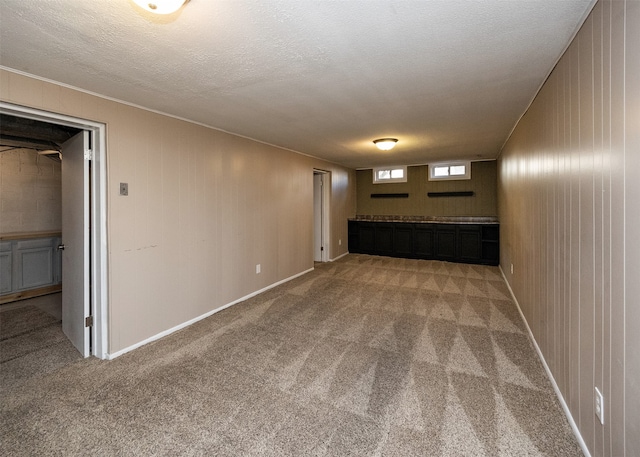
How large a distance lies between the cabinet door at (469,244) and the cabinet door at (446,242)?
123 mm

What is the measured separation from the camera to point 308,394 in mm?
1990

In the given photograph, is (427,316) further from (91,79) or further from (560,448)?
(91,79)

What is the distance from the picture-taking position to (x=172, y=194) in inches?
119

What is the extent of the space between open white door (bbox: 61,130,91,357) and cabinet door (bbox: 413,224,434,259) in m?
6.04

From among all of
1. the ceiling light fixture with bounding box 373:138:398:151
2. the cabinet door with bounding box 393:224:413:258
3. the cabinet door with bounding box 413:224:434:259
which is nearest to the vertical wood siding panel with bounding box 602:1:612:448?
the ceiling light fixture with bounding box 373:138:398:151

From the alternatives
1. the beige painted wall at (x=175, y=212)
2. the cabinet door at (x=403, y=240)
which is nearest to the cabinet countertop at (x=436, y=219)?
the cabinet door at (x=403, y=240)

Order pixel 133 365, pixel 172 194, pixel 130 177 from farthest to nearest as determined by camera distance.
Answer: pixel 172 194, pixel 130 177, pixel 133 365

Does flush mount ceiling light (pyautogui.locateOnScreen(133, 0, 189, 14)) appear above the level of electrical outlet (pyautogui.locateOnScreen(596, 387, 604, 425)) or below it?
above

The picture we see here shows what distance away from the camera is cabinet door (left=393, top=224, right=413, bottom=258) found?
6.79 meters

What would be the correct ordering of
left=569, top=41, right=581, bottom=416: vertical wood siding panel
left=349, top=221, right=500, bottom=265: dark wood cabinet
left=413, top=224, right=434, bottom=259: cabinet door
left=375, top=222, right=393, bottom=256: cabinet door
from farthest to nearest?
1. left=375, top=222, right=393, bottom=256: cabinet door
2. left=413, top=224, right=434, bottom=259: cabinet door
3. left=349, top=221, right=500, bottom=265: dark wood cabinet
4. left=569, top=41, right=581, bottom=416: vertical wood siding panel

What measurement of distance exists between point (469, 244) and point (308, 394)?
539cm

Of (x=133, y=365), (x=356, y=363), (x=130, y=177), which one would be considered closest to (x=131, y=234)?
(x=130, y=177)

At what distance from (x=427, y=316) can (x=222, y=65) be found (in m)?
3.21

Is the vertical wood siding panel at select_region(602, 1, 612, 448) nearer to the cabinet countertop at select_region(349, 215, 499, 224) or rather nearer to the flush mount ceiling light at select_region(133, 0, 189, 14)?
the flush mount ceiling light at select_region(133, 0, 189, 14)
